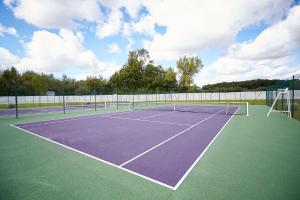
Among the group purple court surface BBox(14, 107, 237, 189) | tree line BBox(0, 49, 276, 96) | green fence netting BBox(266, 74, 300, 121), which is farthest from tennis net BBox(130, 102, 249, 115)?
tree line BBox(0, 49, 276, 96)

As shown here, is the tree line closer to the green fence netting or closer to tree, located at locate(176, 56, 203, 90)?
tree, located at locate(176, 56, 203, 90)

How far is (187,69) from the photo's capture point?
52906mm

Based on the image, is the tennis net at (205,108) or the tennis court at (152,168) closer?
Answer: the tennis court at (152,168)

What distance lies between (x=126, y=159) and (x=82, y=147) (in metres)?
1.89

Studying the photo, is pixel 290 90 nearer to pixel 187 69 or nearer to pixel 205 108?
pixel 205 108

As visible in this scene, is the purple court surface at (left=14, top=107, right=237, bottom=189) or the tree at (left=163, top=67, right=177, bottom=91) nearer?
the purple court surface at (left=14, top=107, right=237, bottom=189)

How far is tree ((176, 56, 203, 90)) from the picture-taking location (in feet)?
172

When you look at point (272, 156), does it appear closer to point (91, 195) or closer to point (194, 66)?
point (91, 195)

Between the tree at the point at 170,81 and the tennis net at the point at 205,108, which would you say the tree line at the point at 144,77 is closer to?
the tree at the point at 170,81

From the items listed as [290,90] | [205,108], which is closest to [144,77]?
[205,108]

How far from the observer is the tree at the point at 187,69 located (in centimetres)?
5244

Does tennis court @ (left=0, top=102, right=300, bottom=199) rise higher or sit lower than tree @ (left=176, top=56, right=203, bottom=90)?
lower

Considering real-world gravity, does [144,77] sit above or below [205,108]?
above

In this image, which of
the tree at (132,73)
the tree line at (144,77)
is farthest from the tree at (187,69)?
the tree at (132,73)
